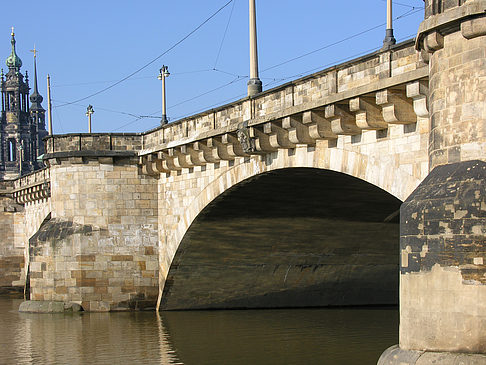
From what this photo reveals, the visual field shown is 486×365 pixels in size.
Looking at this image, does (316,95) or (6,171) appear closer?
(316,95)

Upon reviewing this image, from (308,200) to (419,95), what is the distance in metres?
10.7

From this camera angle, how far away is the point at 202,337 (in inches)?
906

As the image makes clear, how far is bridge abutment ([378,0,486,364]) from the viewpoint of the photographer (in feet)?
35.9

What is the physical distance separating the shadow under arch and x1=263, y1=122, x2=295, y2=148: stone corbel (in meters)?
2.45

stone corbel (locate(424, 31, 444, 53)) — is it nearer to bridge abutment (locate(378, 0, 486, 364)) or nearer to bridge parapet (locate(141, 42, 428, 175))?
bridge abutment (locate(378, 0, 486, 364))

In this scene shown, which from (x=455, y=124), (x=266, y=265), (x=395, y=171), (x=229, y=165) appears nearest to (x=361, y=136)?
(x=395, y=171)

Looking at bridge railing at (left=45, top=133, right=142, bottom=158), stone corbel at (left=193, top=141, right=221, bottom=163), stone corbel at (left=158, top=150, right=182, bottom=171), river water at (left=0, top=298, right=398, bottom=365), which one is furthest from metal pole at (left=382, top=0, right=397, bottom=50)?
bridge railing at (left=45, top=133, right=142, bottom=158)

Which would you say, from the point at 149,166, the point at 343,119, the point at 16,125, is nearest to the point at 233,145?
the point at 343,119

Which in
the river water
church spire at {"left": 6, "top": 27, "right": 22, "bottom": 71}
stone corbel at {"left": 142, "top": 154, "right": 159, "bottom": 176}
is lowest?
the river water

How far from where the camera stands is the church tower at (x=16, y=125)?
86.5 meters

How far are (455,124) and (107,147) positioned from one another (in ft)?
60.4

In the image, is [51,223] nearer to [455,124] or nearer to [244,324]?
[244,324]

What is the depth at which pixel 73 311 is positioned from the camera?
27156 millimetres

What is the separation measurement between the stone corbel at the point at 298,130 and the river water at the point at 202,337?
4.94 meters
